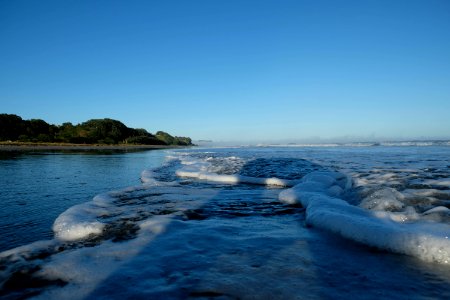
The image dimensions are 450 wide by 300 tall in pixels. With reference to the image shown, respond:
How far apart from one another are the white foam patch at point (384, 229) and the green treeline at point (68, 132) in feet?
146

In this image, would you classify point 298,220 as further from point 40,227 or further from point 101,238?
point 40,227

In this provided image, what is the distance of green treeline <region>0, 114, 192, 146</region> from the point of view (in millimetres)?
41841

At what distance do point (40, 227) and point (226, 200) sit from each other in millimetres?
2759

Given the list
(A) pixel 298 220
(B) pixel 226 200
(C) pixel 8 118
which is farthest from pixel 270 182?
(C) pixel 8 118

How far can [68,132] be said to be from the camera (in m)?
46.8

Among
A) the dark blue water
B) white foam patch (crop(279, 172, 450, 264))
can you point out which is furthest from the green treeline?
white foam patch (crop(279, 172, 450, 264))

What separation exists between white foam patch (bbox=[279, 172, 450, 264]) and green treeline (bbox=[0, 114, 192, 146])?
146ft

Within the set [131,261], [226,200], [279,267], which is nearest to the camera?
[279,267]

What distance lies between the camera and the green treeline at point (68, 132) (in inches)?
1647

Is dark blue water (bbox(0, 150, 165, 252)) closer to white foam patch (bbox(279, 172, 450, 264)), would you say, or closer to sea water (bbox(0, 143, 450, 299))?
sea water (bbox(0, 143, 450, 299))

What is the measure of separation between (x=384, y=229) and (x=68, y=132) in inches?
2030

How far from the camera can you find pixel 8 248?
107 inches

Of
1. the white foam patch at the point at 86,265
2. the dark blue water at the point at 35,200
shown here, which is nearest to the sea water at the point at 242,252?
the white foam patch at the point at 86,265

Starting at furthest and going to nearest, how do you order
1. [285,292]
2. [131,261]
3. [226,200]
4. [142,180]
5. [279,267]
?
1. [142,180]
2. [226,200]
3. [131,261]
4. [279,267]
5. [285,292]
